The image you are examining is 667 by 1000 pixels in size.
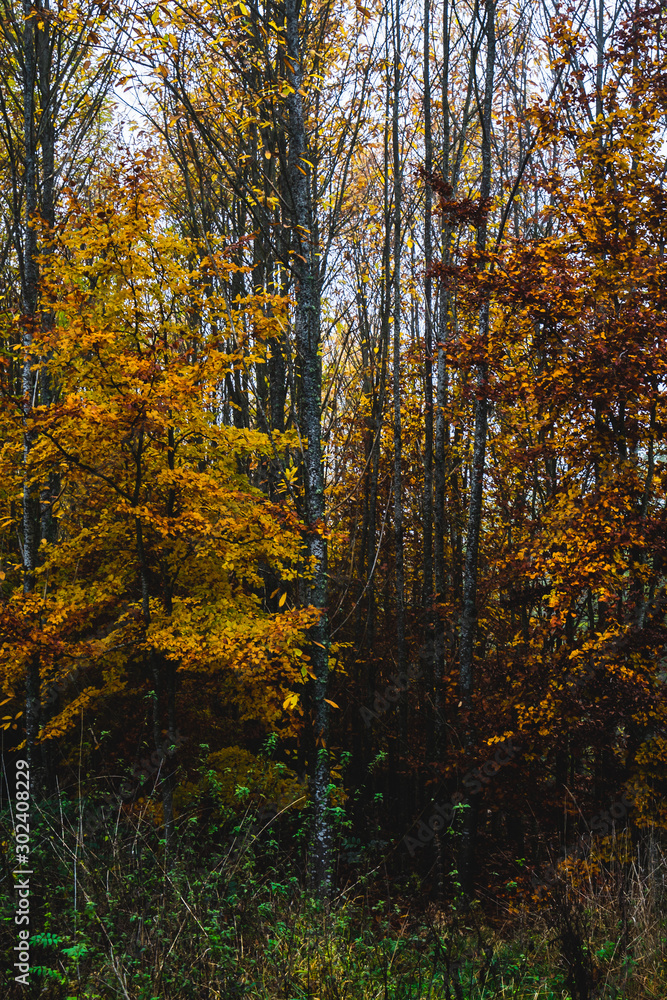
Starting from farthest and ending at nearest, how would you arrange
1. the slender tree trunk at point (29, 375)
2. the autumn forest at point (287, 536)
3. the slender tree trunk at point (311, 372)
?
the slender tree trunk at point (29, 375) < the slender tree trunk at point (311, 372) < the autumn forest at point (287, 536)

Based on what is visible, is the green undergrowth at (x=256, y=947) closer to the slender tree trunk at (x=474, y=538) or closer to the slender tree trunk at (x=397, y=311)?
the slender tree trunk at (x=474, y=538)

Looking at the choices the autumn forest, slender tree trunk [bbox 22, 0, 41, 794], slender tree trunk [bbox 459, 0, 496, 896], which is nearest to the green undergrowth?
the autumn forest

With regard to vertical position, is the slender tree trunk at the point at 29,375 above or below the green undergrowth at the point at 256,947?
above

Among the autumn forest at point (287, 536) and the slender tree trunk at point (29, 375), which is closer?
the autumn forest at point (287, 536)

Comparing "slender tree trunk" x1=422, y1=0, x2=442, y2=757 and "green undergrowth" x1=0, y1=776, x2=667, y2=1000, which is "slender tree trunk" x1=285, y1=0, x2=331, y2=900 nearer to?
"green undergrowth" x1=0, y1=776, x2=667, y2=1000
